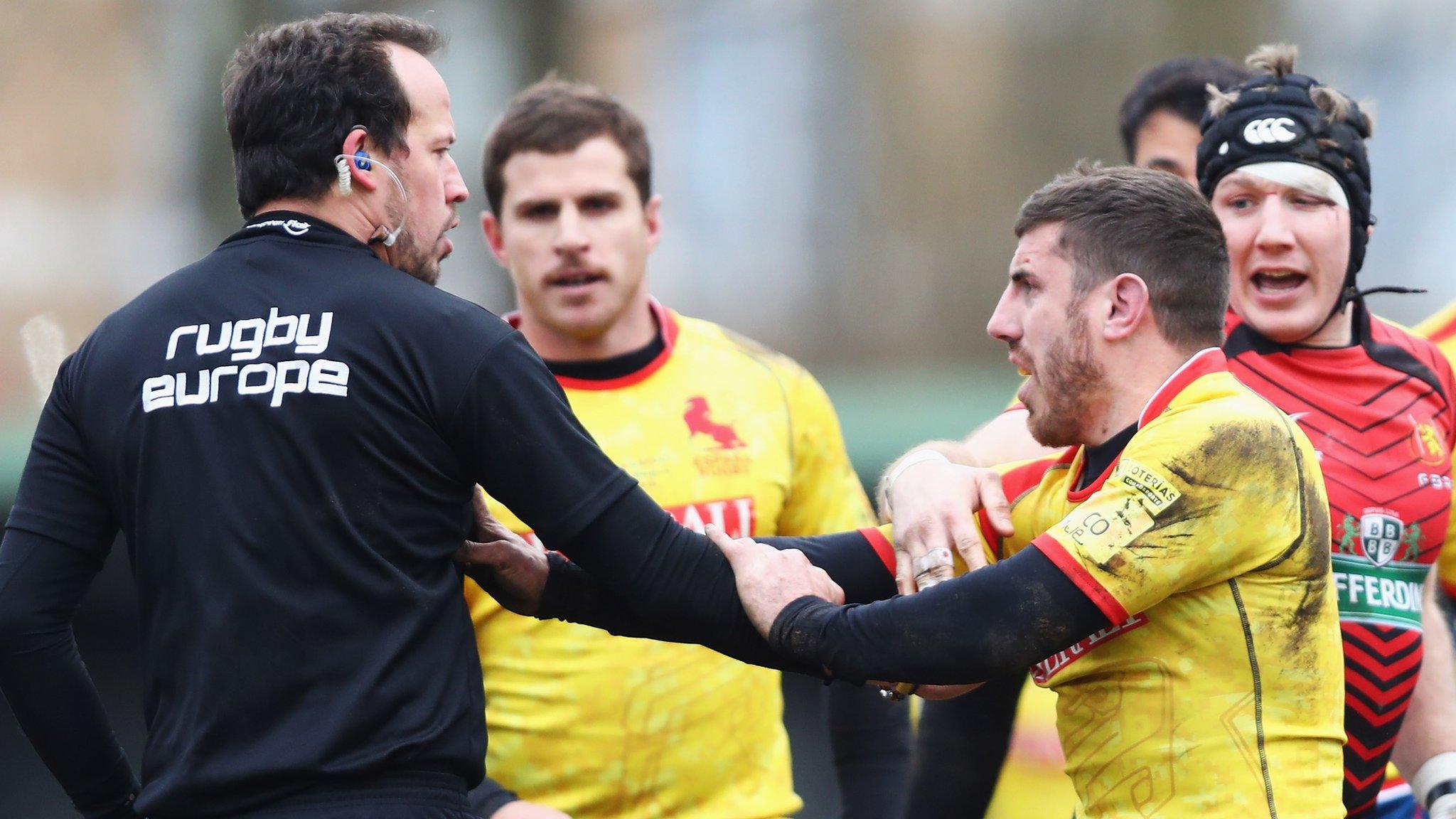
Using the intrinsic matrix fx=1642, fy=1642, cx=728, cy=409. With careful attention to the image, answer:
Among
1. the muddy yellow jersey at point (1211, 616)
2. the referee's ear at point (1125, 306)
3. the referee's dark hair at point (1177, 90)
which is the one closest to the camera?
the muddy yellow jersey at point (1211, 616)

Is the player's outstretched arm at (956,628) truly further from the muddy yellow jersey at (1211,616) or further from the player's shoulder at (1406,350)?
the player's shoulder at (1406,350)

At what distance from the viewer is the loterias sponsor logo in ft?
9.09

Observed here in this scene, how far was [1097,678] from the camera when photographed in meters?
2.83

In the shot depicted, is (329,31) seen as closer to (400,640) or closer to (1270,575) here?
(400,640)

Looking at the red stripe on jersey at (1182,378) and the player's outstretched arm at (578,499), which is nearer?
the player's outstretched arm at (578,499)

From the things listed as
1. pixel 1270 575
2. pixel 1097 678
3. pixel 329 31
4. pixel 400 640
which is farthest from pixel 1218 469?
pixel 329 31

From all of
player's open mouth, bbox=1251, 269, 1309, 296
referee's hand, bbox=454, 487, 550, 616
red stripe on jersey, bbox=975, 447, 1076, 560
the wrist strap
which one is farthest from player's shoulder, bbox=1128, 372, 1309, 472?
referee's hand, bbox=454, 487, 550, 616

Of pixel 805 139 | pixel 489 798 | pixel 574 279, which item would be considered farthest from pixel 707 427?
pixel 805 139

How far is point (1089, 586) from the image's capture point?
2637mm

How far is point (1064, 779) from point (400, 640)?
232 centimetres

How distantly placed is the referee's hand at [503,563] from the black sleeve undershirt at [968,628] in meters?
0.59

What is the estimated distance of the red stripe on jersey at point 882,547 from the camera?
10.6 ft

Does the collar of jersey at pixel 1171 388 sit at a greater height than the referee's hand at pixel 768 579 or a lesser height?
greater

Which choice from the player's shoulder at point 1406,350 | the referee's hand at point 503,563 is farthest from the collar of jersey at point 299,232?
the player's shoulder at point 1406,350
